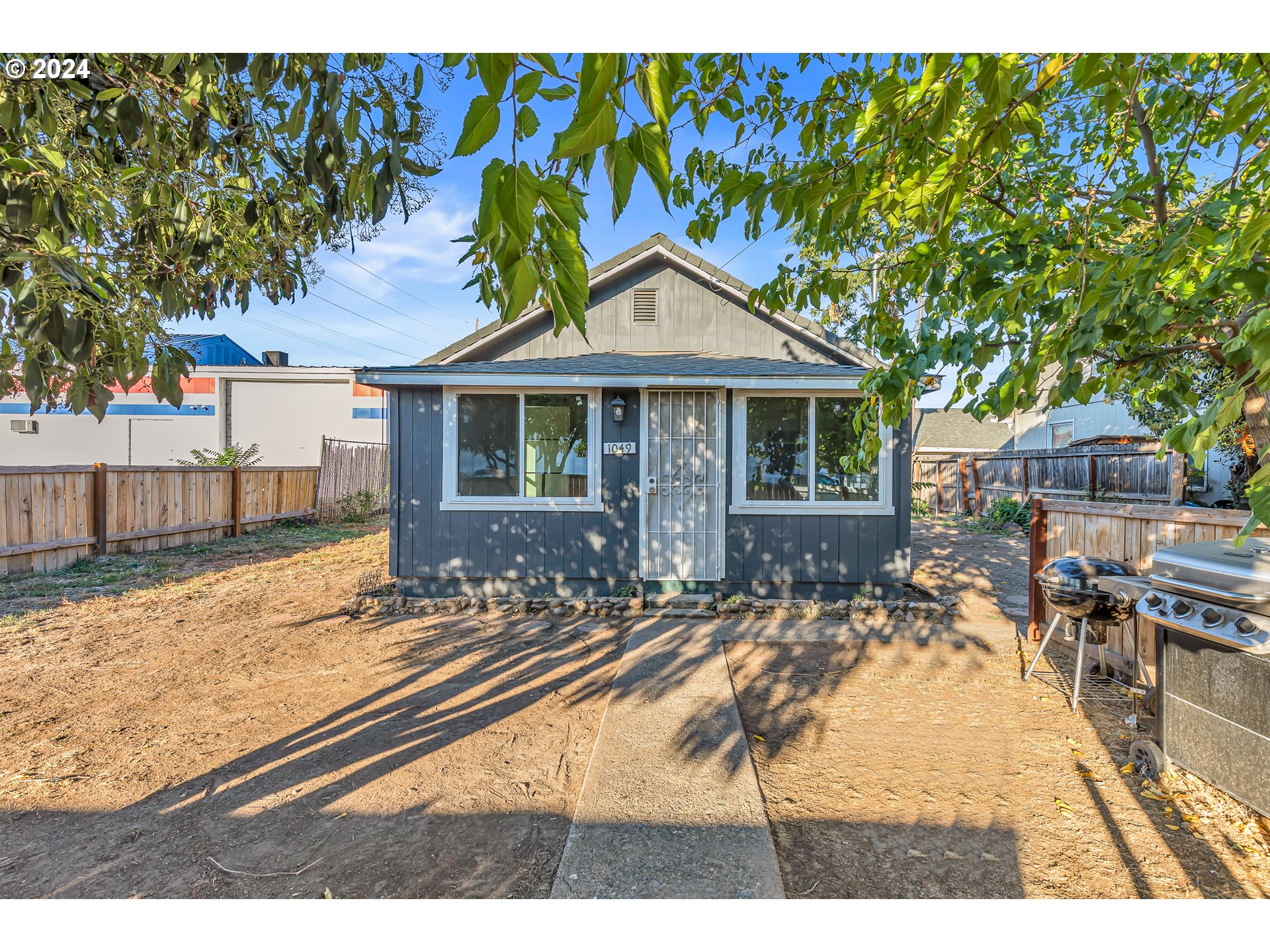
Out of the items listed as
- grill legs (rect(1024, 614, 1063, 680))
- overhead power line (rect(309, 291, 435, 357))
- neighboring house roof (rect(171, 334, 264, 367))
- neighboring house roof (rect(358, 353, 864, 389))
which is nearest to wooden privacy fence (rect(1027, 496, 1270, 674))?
grill legs (rect(1024, 614, 1063, 680))

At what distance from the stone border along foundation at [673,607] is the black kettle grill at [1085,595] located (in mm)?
2467

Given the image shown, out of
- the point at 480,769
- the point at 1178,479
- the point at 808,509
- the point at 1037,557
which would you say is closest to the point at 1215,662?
the point at 1037,557

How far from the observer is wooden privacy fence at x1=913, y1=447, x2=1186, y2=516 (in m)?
10.6

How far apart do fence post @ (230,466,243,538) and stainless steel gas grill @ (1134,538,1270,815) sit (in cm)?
1366

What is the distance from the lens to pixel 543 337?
24.7 ft

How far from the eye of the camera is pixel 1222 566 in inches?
93.9

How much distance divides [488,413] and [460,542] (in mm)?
1600

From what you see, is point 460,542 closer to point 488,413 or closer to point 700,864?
point 488,413

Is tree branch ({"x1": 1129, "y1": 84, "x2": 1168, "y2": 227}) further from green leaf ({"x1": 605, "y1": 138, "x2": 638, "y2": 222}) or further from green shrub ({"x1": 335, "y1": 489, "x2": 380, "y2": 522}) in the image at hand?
green shrub ({"x1": 335, "y1": 489, "x2": 380, "y2": 522})

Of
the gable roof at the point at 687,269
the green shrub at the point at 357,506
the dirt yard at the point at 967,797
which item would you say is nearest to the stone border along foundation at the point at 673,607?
the dirt yard at the point at 967,797

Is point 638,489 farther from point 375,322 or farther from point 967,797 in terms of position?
point 375,322

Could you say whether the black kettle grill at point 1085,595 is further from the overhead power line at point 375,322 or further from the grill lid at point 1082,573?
the overhead power line at point 375,322
